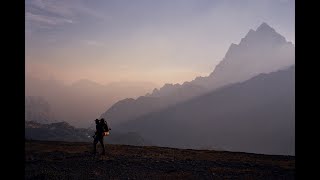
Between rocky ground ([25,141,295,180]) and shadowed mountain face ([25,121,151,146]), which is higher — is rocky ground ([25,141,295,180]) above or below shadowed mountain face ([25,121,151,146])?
above

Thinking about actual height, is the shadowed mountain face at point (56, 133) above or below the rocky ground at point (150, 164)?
below

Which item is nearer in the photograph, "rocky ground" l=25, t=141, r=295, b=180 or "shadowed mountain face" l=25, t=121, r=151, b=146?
"rocky ground" l=25, t=141, r=295, b=180

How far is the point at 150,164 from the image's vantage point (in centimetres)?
1808

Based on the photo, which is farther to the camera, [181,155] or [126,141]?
[126,141]

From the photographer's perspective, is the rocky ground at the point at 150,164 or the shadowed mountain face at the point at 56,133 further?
the shadowed mountain face at the point at 56,133

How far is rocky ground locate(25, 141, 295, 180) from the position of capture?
1547 cm

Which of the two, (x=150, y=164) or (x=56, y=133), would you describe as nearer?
(x=150, y=164)

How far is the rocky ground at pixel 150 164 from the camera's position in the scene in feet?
50.8
